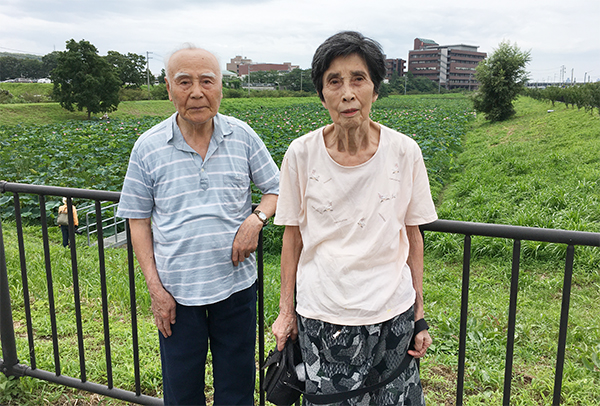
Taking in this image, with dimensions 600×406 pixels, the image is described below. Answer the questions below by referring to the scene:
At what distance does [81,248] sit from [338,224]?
245 inches

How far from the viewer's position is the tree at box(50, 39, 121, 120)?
3669cm

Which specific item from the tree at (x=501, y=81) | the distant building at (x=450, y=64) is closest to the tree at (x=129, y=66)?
the tree at (x=501, y=81)

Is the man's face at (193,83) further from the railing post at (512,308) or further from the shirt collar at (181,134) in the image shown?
the railing post at (512,308)

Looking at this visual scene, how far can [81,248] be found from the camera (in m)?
6.73

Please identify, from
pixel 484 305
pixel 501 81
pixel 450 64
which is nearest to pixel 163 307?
pixel 484 305

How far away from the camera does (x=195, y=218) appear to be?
68.1 inches

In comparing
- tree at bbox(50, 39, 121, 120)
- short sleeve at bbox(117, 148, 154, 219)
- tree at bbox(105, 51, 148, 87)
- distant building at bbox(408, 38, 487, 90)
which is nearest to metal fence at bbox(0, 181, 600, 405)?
short sleeve at bbox(117, 148, 154, 219)

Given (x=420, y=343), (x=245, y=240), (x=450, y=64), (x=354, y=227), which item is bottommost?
(x=420, y=343)

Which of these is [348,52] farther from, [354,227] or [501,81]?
[501,81]

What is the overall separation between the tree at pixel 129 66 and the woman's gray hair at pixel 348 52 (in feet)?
Result: 194

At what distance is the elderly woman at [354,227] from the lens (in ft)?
4.64

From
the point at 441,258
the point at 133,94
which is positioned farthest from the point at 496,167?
the point at 133,94

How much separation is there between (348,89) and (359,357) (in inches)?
32.0

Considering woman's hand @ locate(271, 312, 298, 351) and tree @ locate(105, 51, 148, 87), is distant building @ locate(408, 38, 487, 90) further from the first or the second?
woman's hand @ locate(271, 312, 298, 351)
